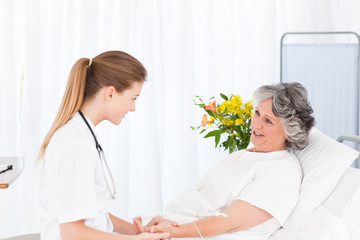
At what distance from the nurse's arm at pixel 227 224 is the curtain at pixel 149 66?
1649 mm

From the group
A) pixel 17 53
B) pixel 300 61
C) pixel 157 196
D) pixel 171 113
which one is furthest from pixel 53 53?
pixel 300 61

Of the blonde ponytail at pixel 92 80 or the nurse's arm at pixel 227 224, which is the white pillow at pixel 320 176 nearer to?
the nurse's arm at pixel 227 224

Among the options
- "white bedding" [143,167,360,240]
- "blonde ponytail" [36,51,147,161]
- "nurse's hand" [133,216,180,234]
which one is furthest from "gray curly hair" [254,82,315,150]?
"blonde ponytail" [36,51,147,161]

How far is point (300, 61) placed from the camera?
3141 millimetres

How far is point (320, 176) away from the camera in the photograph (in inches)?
77.1

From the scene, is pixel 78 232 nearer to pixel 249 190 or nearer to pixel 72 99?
pixel 72 99

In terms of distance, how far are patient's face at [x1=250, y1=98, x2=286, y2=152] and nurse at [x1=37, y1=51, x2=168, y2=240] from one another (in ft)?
2.17

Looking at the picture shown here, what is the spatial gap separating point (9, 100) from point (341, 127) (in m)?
2.14

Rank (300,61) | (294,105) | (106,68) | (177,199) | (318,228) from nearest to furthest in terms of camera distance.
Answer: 1. (106,68)
2. (318,228)
3. (294,105)
4. (177,199)
5. (300,61)

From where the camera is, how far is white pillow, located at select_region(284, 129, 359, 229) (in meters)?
1.94

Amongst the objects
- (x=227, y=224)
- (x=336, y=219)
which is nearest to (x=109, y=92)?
(x=227, y=224)

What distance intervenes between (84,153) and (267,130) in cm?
91

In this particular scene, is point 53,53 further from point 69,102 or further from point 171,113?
point 69,102

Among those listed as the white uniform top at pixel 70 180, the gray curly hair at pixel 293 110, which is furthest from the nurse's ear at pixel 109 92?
the gray curly hair at pixel 293 110
